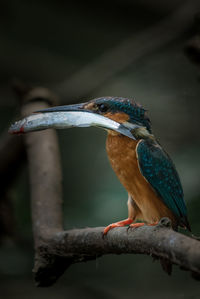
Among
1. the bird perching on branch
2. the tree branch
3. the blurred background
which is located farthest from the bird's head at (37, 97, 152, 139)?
the blurred background

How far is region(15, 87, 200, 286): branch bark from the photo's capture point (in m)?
0.89

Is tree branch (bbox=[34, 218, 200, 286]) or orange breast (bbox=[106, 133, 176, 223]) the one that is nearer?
tree branch (bbox=[34, 218, 200, 286])

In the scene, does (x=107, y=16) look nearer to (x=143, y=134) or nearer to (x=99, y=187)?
(x=99, y=187)

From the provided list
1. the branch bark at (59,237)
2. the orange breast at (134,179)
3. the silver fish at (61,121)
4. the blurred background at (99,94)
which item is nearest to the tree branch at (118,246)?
the branch bark at (59,237)

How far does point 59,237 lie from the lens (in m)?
1.41

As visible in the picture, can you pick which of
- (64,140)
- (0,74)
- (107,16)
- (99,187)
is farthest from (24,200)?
(107,16)

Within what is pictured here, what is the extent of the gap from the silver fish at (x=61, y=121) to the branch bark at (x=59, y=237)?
30cm

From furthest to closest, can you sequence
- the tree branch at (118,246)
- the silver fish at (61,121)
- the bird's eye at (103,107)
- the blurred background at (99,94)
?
the blurred background at (99,94) < the bird's eye at (103,107) < the silver fish at (61,121) < the tree branch at (118,246)

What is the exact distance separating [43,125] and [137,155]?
0.31m

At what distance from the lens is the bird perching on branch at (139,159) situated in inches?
48.1

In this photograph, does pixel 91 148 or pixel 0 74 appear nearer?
pixel 91 148

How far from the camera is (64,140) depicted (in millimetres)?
2781

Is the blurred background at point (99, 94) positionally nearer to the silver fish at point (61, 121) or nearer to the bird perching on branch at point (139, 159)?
the bird perching on branch at point (139, 159)

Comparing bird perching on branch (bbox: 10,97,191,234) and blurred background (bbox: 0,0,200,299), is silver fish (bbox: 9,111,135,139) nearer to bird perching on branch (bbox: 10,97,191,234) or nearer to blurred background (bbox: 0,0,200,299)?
bird perching on branch (bbox: 10,97,191,234)
